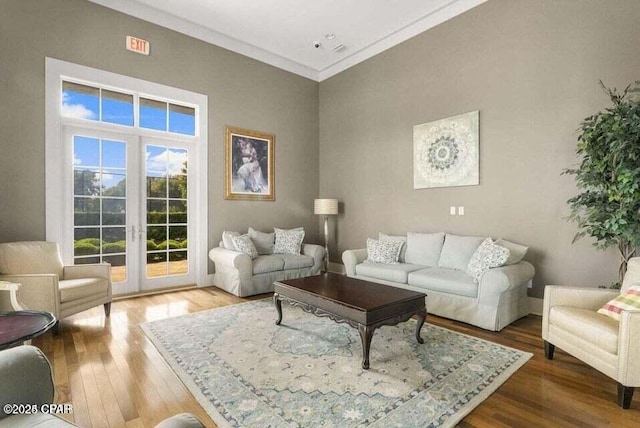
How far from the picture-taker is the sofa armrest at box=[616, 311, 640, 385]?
76.6 inches

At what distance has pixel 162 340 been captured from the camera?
9.87 feet

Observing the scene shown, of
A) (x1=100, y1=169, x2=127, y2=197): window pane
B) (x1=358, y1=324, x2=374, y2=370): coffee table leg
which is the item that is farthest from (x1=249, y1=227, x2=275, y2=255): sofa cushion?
(x1=358, y1=324, x2=374, y2=370): coffee table leg

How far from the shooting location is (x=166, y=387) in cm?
222

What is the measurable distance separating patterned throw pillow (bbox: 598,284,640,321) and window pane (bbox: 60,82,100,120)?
5.86m

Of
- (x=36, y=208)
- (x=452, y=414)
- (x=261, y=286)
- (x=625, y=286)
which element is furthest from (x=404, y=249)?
(x=36, y=208)

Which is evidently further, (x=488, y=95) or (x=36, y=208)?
(x=488, y=95)

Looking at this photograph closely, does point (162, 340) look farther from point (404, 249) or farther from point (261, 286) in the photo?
point (404, 249)

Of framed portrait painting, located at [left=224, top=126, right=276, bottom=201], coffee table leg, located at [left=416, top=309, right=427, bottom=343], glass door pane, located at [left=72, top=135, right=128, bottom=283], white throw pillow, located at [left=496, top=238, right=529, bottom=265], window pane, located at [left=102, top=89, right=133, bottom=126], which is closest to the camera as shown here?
coffee table leg, located at [left=416, top=309, right=427, bottom=343]

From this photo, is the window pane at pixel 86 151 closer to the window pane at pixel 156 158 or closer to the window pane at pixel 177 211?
the window pane at pixel 156 158

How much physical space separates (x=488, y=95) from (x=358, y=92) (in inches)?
93.5

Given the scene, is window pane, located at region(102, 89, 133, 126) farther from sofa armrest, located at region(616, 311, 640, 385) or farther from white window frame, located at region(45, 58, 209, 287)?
sofa armrest, located at region(616, 311, 640, 385)

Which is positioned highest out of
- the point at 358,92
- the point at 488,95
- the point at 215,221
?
the point at 358,92

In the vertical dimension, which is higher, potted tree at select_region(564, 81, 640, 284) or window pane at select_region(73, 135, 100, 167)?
window pane at select_region(73, 135, 100, 167)

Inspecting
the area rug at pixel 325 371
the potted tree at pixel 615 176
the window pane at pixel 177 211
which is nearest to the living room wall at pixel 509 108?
the potted tree at pixel 615 176
